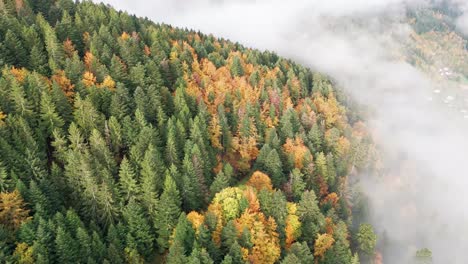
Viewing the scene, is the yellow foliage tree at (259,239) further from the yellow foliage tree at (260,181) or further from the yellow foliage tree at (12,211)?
the yellow foliage tree at (12,211)

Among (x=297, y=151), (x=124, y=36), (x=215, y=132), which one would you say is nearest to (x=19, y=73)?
(x=124, y=36)

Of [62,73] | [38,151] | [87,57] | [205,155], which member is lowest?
[38,151]

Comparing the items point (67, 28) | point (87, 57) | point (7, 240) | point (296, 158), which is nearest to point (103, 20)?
point (67, 28)

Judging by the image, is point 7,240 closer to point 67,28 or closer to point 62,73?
point 62,73

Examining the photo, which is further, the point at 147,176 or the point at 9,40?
the point at 9,40

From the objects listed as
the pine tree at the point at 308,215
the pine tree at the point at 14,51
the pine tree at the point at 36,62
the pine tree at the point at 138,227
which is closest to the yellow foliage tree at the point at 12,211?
the pine tree at the point at 138,227

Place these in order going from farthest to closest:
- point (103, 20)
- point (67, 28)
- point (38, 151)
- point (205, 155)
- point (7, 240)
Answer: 1. point (103, 20)
2. point (67, 28)
3. point (205, 155)
4. point (38, 151)
5. point (7, 240)

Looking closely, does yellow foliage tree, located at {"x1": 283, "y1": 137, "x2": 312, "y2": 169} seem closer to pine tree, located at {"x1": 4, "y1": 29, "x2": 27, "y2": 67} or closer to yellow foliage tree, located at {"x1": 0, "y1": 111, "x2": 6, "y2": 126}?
yellow foliage tree, located at {"x1": 0, "y1": 111, "x2": 6, "y2": 126}

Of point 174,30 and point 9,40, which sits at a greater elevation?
point 174,30

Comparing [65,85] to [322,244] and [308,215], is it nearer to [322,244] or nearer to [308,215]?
[308,215]

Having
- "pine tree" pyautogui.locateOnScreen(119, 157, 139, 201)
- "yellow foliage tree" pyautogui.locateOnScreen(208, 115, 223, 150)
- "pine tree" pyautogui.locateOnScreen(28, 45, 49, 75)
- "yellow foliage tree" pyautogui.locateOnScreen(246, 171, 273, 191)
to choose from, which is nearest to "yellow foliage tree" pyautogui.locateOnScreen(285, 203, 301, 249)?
"yellow foliage tree" pyautogui.locateOnScreen(246, 171, 273, 191)
